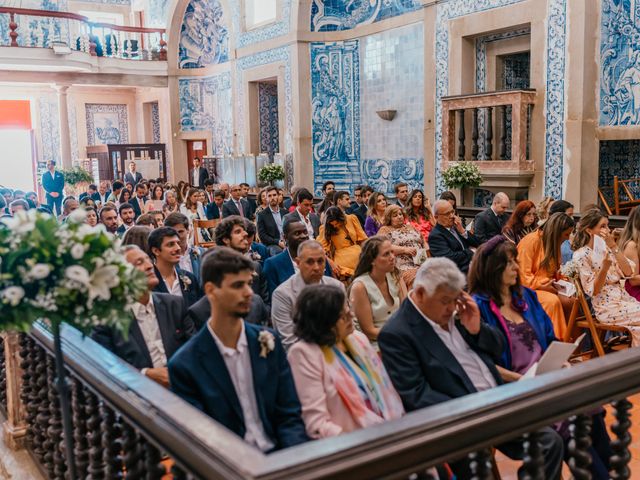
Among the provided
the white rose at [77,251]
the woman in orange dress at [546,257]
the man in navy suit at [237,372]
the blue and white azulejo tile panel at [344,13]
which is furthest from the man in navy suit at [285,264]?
the blue and white azulejo tile panel at [344,13]

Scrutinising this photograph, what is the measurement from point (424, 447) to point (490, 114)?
8952 millimetres

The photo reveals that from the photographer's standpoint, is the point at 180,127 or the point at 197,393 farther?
the point at 180,127

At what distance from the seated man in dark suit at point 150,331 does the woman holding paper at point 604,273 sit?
3.21 meters

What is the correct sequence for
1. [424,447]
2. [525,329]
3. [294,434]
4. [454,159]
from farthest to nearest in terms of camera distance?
[454,159], [525,329], [294,434], [424,447]

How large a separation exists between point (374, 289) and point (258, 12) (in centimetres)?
1334

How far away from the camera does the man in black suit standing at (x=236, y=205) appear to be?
32.9 ft

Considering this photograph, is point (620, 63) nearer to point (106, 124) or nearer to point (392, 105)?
point (392, 105)

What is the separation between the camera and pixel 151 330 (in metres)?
3.49

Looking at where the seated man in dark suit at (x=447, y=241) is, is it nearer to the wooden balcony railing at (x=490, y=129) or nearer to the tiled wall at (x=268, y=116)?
the wooden balcony railing at (x=490, y=129)

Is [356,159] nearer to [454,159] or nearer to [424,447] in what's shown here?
[454,159]

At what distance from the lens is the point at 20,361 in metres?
3.55

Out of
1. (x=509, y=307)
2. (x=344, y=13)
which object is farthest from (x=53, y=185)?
(x=509, y=307)

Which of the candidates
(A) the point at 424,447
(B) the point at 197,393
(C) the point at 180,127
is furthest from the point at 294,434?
(C) the point at 180,127

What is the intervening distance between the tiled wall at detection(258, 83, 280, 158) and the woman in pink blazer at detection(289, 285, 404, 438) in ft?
46.3
